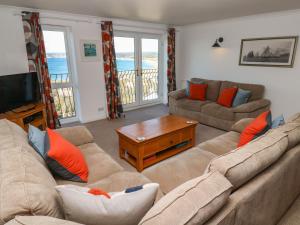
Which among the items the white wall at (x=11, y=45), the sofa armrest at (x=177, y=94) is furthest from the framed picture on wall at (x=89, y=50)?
the sofa armrest at (x=177, y=94)

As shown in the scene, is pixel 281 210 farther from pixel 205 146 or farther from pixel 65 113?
Answer: pixel 65 113

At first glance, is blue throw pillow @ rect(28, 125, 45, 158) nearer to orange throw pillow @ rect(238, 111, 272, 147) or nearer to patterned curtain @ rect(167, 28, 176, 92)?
orange throw pillow @ rect(238, 111, 272, 147)

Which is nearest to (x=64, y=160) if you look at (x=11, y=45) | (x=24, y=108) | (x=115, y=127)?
(x=24, y=108)

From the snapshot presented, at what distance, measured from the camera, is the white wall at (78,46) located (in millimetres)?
3281

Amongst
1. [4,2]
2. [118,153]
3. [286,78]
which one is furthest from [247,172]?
[4,2]

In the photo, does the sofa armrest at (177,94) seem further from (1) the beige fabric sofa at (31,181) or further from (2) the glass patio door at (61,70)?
(1) the beige fabric sofa at (31,181)

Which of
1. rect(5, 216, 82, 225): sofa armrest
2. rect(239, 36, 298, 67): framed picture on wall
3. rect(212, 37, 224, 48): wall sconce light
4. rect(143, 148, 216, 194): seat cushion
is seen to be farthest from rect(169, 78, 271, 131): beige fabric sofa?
rect(5, 216, 82, 225): sofa armrest

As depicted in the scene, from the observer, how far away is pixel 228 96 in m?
3.97

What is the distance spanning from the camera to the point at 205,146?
88.1 inches

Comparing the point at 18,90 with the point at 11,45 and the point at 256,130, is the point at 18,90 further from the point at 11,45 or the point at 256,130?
the point at 256,130

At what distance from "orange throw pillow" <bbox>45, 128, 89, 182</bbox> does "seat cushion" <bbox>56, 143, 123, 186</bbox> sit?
0.18 feet

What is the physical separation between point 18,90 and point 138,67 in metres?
2.85

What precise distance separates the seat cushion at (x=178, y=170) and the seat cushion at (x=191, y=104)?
7.36 ft

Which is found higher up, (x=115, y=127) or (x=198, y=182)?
(x=198, y=182)
